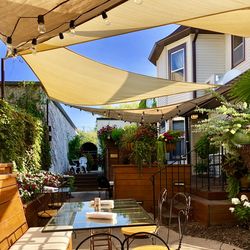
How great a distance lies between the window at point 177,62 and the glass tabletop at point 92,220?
1006 centimetres

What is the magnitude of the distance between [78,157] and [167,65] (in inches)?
390

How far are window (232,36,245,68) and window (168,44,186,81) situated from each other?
270 cm

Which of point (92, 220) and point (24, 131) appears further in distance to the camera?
point (24, 131)

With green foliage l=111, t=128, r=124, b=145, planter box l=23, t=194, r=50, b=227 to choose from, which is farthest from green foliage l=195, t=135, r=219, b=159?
planter box l=23, t=194, r=50, b=227

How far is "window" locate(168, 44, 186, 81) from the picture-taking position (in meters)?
13.8

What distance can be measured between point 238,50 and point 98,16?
25.9ft

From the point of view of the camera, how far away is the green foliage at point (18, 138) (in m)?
6.42

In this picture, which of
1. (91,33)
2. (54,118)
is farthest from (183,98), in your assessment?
(91,33)

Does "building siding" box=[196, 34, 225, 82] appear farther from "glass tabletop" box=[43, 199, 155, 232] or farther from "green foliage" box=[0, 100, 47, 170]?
"glass tabletop" box=[43, 199, 155, 232]

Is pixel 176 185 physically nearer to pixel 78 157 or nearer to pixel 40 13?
pixel 40 13

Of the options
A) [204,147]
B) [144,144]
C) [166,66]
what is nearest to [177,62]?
[166,66]

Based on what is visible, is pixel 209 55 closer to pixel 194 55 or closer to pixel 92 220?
pixel 194 55

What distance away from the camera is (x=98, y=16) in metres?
3.90

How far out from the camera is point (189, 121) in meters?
13.6
